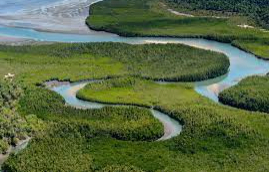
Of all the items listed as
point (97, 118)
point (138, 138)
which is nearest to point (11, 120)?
point (97, 118)

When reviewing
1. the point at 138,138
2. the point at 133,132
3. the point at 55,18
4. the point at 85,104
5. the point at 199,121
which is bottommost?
the point at 85,104

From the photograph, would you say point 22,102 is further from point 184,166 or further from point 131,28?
point 131,28

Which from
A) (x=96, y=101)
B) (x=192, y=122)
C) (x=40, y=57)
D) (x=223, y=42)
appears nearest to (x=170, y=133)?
(x=192, y=122)

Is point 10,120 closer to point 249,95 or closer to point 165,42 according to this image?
point 249,95

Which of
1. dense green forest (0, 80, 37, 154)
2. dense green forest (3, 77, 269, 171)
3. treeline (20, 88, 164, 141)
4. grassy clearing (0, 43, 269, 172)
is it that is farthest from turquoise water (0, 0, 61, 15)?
dense green forest (3, 77, 269, 171)

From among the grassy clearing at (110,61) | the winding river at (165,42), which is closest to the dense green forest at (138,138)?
the winding river at (165,42)

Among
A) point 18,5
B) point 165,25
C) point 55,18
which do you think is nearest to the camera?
point 165,25

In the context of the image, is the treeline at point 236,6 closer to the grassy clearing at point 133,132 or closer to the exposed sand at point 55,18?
the exposed sand at point 55,18
